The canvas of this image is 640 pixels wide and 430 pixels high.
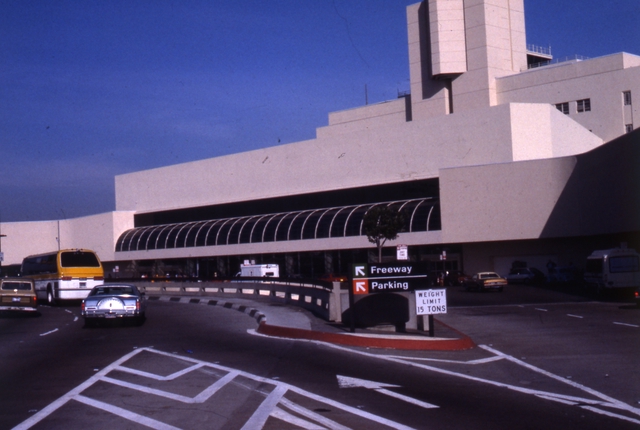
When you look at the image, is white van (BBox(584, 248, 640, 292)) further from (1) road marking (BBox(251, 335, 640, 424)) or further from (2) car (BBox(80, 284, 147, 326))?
(2) car (BBox(80, 284, 147, 326))

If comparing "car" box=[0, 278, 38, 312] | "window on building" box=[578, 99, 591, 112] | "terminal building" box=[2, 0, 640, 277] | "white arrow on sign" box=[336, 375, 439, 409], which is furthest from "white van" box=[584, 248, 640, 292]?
"window on building" box=[578, 99, 591, 112]

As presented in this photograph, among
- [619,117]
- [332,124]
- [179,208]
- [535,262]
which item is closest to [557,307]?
[535,262]

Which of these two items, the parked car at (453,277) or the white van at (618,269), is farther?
the parked car at (453,277)

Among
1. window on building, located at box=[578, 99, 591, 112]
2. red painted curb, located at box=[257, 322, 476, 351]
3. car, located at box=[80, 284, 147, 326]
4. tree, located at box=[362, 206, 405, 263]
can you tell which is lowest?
red painted curb, located at box=[257, 322, 476, 351]

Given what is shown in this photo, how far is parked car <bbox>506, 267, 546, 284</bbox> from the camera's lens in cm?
5306

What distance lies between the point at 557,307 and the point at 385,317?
12761 millimetres

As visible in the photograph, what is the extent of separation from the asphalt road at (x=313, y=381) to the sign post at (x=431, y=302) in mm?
1479

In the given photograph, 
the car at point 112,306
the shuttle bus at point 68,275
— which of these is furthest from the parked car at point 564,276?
the car at point 112,306

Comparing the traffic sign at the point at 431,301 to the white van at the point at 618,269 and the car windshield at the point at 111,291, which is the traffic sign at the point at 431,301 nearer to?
the car windshield at the point at 111,291

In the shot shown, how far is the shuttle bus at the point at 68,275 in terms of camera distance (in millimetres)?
36250

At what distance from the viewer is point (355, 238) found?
63.1 meters

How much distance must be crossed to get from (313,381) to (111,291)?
47.0ft

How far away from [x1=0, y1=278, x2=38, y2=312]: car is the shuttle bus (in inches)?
237

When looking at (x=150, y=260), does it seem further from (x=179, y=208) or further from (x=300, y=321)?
(x=300, y=321)
